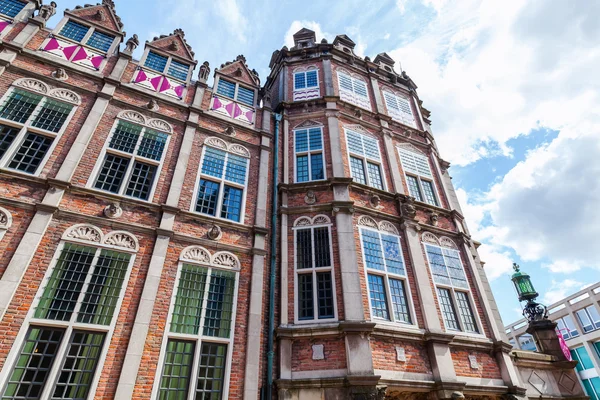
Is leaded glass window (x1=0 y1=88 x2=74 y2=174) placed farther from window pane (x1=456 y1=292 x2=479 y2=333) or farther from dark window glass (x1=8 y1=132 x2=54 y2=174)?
window pane (x1=456 y1=292 x2=479 y2=333)

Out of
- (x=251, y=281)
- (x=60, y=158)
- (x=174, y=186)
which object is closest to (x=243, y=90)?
(x=174, y=186)

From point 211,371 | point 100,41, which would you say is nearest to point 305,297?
point 211,371

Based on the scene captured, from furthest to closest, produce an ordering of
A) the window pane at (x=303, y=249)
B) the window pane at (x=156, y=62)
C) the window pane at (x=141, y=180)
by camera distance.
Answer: the window pane at (x=156, y=62)
the window pane at (x=303, y=249)
the window pane at (x=141, y=180)

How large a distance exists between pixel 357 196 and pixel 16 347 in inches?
433

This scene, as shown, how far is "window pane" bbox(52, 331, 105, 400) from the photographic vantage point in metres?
7.23

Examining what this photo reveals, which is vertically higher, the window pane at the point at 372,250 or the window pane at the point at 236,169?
the window pane at the point at 236,169

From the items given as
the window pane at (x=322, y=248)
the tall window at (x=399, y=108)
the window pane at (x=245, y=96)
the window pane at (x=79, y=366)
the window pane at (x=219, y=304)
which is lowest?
the window pane at (x=79, y=366)

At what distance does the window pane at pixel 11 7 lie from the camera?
1240cm

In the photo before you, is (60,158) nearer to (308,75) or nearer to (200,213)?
(200,213)

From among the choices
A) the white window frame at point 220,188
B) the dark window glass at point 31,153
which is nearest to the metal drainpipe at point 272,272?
the white window frame at point 220,188

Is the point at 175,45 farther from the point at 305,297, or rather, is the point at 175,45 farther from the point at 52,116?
the point at 305,297

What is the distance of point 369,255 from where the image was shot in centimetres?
1169

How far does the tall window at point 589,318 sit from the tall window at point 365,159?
3565cm

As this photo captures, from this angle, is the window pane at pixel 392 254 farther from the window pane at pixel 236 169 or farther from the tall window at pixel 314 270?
the window pane at pixel 236 169
